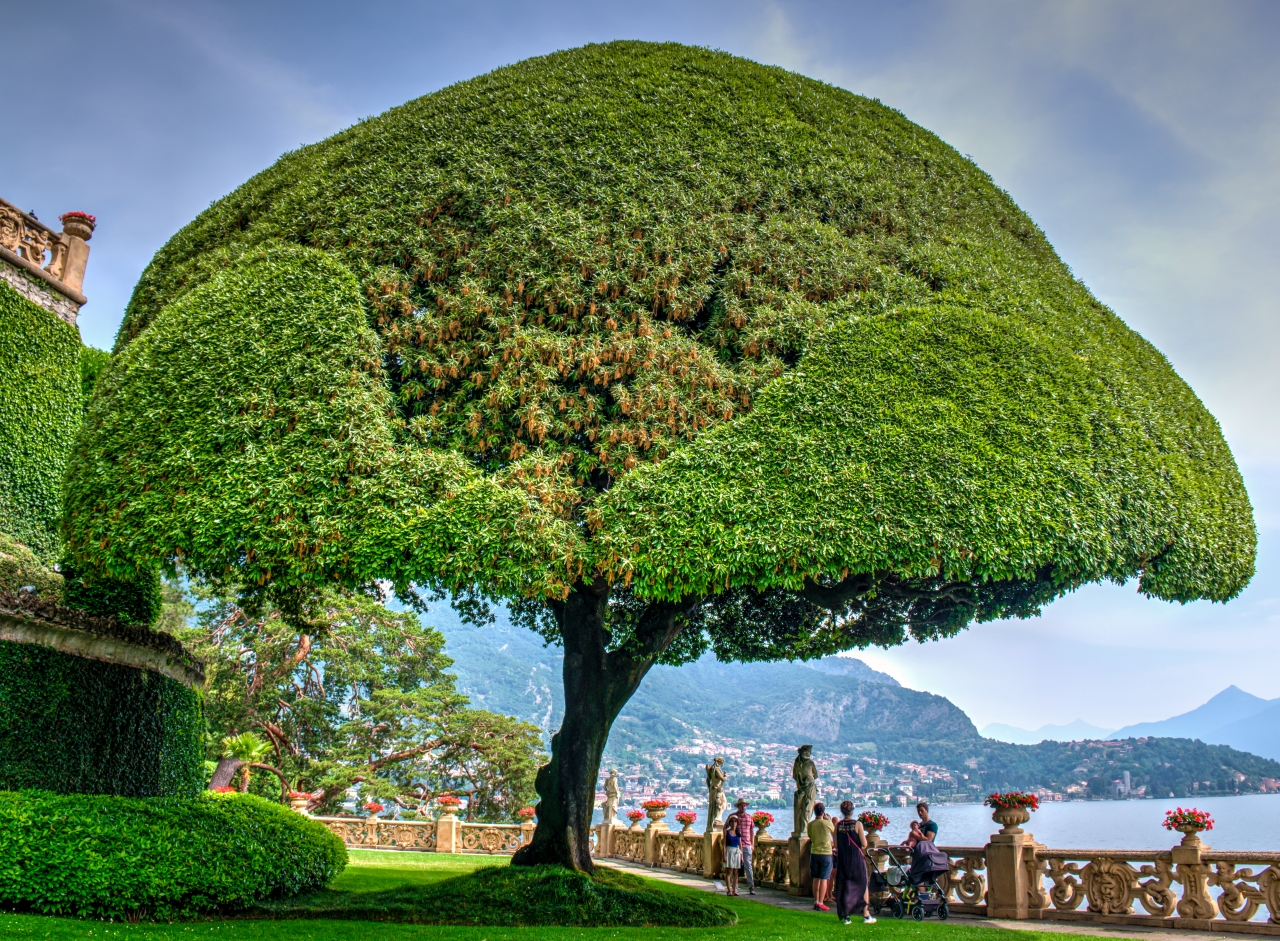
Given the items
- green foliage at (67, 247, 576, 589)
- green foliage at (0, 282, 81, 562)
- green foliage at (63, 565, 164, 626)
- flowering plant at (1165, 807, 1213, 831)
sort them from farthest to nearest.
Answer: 1. green foliage at (0, 282, 81, 562)
2. green foliage at (63, 565, 164, 626)
3. flowering plant at (1165, 807, 1213, 831)
4. green foliage at (67, 247, 576, 589)

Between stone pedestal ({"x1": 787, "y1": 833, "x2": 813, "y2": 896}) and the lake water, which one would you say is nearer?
stone pedestal ({"x1": 787, "y1": 833, "x2": 813, "y2": 896})

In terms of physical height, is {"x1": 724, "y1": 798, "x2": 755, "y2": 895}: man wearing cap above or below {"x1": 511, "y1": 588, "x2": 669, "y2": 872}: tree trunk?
below

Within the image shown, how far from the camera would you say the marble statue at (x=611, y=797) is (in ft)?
73.5

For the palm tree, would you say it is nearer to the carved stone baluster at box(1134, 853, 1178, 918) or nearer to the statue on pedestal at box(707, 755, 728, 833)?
the statue on pedestal at box(707, 755, 728, 833)

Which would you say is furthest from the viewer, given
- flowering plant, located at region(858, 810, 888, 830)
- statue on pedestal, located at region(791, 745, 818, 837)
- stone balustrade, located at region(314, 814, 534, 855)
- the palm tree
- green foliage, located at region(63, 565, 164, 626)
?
stone balustrade, located at region(314, 814, 534, 855)

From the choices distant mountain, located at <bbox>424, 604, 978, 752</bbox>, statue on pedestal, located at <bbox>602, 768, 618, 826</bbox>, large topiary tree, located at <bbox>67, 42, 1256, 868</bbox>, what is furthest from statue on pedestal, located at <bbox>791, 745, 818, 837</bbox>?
distant mountain, located at <bbox>424, 604, 978, 752</bbox>

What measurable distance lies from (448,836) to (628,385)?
16.9m

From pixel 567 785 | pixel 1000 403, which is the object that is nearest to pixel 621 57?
pixel 1000 403

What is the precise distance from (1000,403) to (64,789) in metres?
13.8

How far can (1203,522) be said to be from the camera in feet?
38.1

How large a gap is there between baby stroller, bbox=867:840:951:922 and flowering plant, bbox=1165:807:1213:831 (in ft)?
10.1

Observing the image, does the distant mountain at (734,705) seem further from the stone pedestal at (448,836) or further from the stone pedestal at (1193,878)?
the stone pedestal at (1193,878)

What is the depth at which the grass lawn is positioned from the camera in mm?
7049

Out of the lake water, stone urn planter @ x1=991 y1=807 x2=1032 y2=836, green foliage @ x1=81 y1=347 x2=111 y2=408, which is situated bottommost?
the lake water
